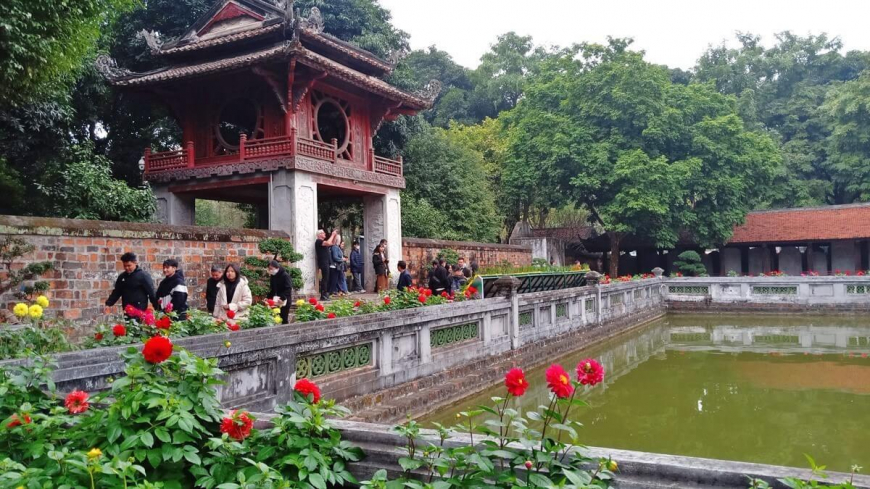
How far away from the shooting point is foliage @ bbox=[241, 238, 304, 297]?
11.6m

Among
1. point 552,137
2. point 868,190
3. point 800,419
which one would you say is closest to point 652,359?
point 800,419

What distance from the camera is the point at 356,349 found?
6145 millimetres

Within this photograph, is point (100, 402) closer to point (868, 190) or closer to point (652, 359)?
point (652, 359)

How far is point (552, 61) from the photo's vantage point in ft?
89.0

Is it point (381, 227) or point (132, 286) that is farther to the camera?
point (381, 227)

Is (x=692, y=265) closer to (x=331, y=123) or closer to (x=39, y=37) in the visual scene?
(x=331, y=123)

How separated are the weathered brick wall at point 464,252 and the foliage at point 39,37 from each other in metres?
8.67

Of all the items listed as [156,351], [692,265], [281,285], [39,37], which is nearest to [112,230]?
[39,37]

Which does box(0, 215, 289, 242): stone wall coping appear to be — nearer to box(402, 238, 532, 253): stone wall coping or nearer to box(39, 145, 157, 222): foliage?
box(39, 145, 157, 222): foliage

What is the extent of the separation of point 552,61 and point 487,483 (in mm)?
26624

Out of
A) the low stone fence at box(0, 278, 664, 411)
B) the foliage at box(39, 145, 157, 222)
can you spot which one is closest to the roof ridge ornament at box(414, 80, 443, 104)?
the foliage at box(39, 145, 157, 222)

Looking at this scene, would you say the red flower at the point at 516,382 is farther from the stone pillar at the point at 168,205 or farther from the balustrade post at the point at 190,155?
the stone pillar at the point at 168,205

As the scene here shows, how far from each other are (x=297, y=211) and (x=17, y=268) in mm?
5822

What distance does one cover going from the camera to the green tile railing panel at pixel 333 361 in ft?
17.7
